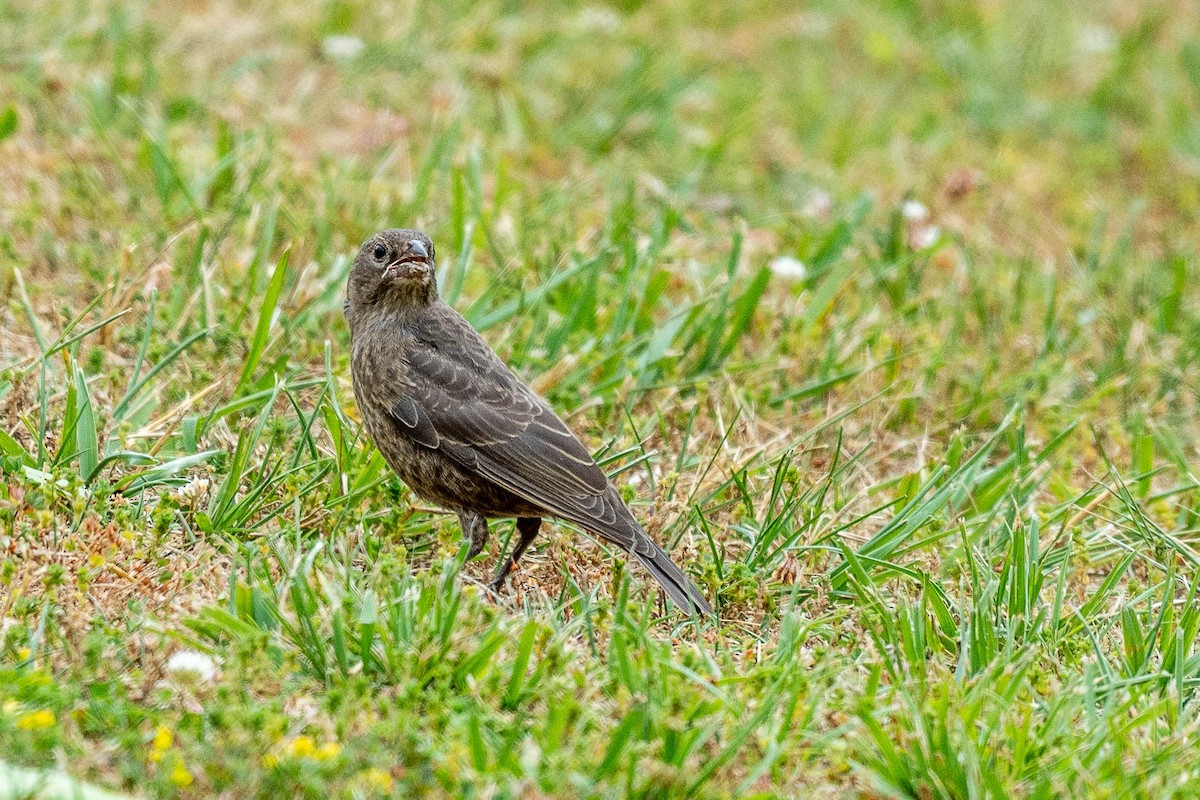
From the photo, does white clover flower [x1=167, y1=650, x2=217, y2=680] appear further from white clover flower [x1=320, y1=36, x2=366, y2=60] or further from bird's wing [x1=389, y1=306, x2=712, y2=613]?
white clover flower [x1=320, y1=36, x2=366, y2=60]

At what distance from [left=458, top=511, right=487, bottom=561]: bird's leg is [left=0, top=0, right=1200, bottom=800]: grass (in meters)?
0.17

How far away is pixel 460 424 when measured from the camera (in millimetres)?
4898

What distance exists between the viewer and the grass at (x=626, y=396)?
12.0 ft

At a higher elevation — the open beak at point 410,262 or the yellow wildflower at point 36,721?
the open beak at point 410,262

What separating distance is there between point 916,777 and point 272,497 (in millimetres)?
2149

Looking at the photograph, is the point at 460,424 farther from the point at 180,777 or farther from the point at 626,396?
the point at 180,777

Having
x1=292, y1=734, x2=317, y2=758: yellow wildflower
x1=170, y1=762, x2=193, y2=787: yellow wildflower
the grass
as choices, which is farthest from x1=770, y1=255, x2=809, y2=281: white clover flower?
x1=170, y1=762, x2=193, y2=787: yellow wildflower

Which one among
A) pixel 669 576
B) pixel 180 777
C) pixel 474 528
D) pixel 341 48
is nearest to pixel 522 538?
pixel 474 528

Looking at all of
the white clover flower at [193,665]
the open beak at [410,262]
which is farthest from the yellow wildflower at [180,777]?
the open beak at [410,262]

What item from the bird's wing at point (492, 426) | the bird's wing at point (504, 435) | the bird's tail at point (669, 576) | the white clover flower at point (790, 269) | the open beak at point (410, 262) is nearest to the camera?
the bird's tail at point (669, 576)

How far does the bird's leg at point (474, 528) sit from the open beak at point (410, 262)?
0.86m

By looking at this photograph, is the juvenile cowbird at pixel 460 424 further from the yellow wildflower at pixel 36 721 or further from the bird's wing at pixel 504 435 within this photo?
the yellow wildflower at pixel 36 721

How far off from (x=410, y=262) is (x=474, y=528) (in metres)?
0.95

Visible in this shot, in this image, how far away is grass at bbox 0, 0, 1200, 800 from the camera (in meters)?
3.65
